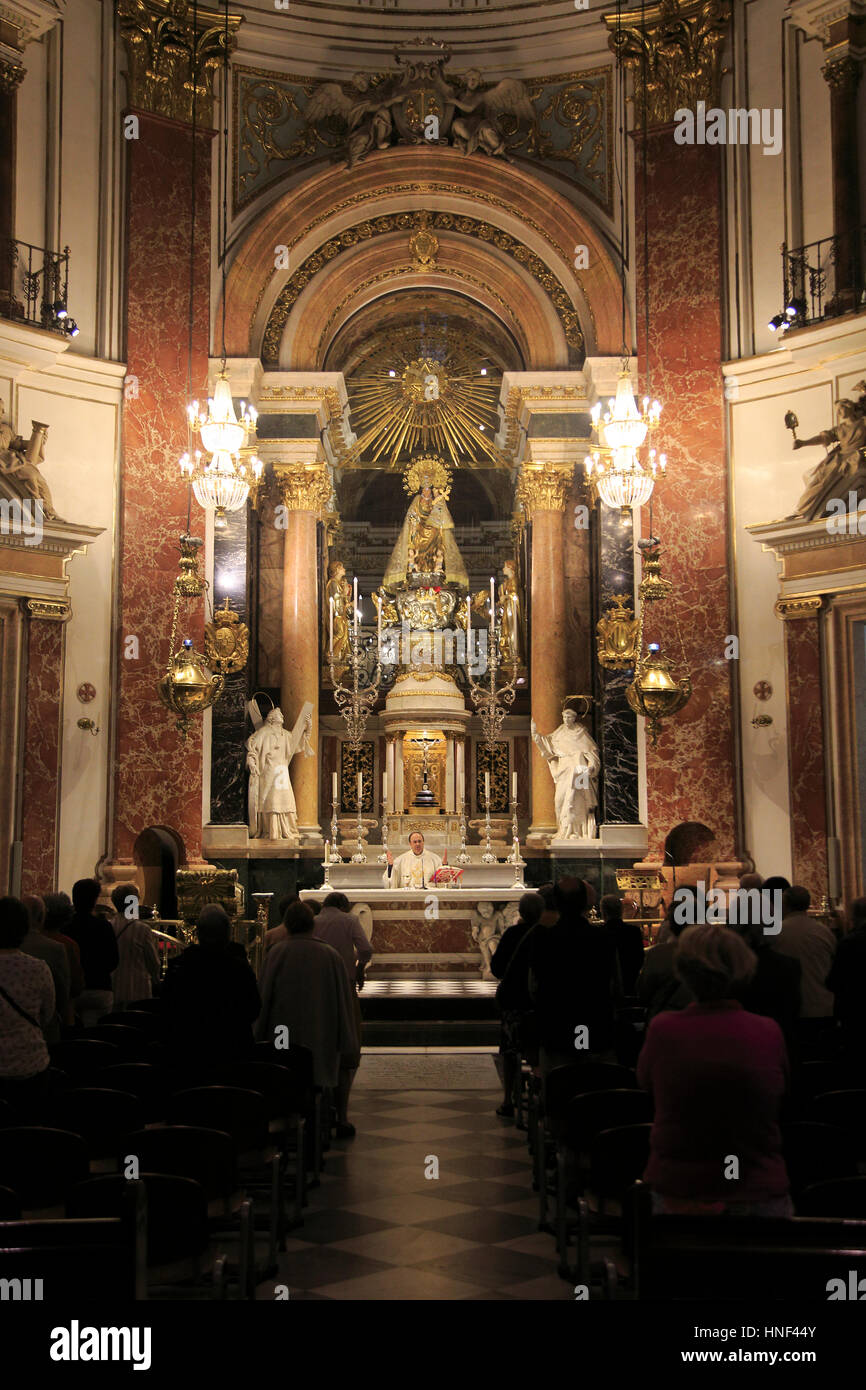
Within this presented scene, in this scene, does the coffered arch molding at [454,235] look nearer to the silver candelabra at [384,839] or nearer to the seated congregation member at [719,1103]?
the silver candelabra at [384,839]

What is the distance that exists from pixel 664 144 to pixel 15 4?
756cm

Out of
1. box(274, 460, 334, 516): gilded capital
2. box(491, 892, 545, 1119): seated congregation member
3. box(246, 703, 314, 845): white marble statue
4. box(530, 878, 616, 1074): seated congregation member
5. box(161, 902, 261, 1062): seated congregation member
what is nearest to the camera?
box(161, 902, 261, 1062): seated congregation member

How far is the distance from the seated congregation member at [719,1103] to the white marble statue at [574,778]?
40.2 ft

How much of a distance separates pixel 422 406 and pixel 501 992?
1565cm

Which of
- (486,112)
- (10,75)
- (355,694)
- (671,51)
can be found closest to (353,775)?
(355,694)

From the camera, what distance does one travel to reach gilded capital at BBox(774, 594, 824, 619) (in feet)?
46.6

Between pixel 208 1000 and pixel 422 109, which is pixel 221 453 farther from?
pixel 208 1000

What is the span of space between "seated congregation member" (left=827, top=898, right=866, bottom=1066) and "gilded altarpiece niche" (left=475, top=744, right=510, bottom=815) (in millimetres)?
12098

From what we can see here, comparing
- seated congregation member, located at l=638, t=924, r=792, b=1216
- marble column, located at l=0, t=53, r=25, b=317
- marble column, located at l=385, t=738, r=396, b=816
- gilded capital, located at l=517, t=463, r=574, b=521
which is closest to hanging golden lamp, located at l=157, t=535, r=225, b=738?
marble column, located at l=0, t=53, r=25, b=317

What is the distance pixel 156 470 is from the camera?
15672 millimetres

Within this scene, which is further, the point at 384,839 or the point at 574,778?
the point at 384,839

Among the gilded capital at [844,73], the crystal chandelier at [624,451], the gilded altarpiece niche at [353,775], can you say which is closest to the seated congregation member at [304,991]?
the crystal chandelier at [624,451]

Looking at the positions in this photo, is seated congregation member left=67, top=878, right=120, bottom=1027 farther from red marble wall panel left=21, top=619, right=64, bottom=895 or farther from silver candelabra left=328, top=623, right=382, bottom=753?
silver candelabra left=328, top=623, right=382, bottom=753
